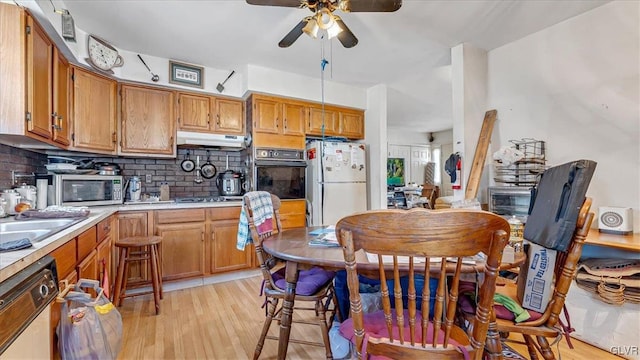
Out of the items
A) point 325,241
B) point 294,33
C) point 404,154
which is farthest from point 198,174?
point 404,154

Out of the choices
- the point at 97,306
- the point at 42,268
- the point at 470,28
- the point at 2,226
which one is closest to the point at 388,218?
the point at 42,268

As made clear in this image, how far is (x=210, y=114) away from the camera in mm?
3363

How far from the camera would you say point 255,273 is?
3355 mm

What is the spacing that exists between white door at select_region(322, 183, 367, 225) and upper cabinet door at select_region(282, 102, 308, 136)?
0.79m

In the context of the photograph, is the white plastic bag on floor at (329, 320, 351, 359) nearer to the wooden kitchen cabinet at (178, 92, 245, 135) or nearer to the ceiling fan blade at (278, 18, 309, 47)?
the ceiling fan blade at (278, 18, 309, 47)

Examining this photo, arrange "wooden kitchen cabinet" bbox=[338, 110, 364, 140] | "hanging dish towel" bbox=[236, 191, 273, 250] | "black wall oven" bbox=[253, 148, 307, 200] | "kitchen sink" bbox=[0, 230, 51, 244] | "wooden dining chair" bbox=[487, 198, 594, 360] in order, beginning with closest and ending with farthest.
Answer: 1. "wooden dining chair" bbox=[487, 198, 594, 360]
2. "kitchen sink" bbox=[0, 230, 51, 244]
3. "hanging dish towel" bbox=[236, 191, 273, 250]
4. "black wall oven" bbox=[253, 148, 307, 200]
5. "wooden kitchen cabinet" bbox=[338, 110, 364, 140]

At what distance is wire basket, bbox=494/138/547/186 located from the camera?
2477mm

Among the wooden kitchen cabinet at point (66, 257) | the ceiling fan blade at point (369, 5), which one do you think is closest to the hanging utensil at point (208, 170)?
the wooden kitchen cabinet at point (66, 257)

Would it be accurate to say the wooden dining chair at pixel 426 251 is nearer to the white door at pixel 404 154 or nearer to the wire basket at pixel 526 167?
the wire basket at pixel 526 167

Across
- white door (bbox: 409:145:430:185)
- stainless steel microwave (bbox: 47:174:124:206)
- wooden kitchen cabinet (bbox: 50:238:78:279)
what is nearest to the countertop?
wooden kitchen cabinet (bbox: 50:238:78:279)

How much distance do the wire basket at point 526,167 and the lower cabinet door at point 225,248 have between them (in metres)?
2.60

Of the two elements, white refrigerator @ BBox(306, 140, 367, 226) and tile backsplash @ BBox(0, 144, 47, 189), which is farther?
white refrigerator @ BBox(306, 140, 367, 226)

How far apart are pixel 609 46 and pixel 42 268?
3586 millimetres

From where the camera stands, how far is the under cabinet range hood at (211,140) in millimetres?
3170
